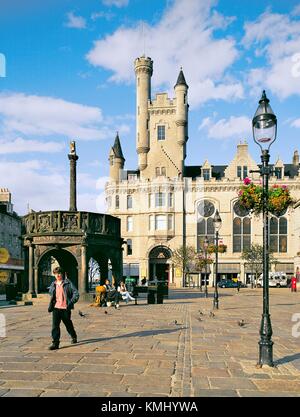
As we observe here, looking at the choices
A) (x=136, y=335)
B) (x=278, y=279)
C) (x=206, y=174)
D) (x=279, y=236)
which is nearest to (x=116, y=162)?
(x=206, y=174)

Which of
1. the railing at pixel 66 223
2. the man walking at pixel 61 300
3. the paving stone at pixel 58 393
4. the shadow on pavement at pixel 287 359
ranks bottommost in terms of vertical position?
the shadow on pavement at pixel 287 359

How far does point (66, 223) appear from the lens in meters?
22.8

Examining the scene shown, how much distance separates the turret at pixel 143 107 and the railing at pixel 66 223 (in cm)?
4120

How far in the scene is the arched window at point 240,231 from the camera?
6156 centimetres

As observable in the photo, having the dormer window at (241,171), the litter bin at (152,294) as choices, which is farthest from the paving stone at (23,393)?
the dormer window at (241,171)

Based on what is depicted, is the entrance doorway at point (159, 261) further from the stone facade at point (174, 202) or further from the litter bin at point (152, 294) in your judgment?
the litter bin at point (152, 294)

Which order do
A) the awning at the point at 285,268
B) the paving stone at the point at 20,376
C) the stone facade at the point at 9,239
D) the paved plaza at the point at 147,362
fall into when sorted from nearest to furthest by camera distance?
the paved plaza at the point at 147,362
the paving stone at the point at 20,376
the stone facade at the point at 9,239
the awning at the point at 285,268

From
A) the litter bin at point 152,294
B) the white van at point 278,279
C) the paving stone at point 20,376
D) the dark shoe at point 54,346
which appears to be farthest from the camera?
the white van at point 278,279

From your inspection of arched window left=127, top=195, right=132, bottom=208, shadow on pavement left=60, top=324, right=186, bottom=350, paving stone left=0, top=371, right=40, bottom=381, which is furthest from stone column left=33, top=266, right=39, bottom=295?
arched window left=127, top=195, right=132, bottom=208

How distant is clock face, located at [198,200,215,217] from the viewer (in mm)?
61781

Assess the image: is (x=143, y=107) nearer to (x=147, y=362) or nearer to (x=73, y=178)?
(x=73, y=178)

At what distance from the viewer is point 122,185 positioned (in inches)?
2507

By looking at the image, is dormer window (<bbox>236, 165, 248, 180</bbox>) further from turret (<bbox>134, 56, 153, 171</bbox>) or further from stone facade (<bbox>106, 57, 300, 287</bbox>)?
turret (<bbox>134, 56, 153, 171</bbox>)

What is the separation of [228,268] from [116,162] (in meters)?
23.8
